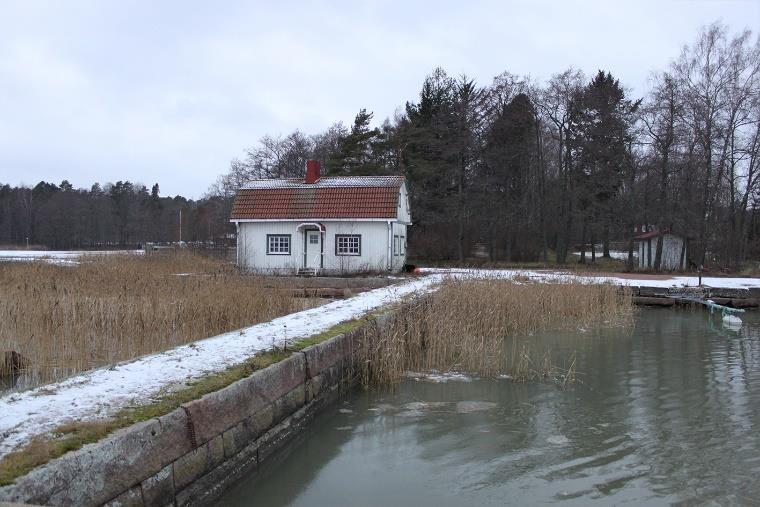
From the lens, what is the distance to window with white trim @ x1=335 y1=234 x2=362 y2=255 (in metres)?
24.2

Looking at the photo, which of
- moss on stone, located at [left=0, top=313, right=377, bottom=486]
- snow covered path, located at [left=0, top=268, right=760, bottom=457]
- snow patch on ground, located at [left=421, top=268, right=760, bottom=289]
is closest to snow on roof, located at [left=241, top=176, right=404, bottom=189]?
snow patch on ground, located at [left=421, top=268, right=760, bottom=289]

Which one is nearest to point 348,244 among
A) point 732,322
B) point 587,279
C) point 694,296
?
point 587,279

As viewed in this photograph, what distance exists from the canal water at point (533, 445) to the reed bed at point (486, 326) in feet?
1.57

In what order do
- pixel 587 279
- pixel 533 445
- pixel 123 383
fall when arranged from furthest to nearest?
pixel 587 279 < pixel 533 445 < pixel 123 383

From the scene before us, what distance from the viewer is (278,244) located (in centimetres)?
2488

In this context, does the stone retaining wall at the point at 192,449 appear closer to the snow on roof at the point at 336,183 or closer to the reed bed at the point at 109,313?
the reed bed at the point at 109,313

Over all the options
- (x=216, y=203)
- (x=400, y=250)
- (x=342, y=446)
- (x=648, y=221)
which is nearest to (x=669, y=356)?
(x=342, y=446)

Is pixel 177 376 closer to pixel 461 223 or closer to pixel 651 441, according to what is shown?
pixel 651 441

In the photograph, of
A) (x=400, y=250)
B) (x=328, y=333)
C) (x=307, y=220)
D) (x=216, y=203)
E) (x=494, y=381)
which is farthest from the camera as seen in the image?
(x=216, y=203)

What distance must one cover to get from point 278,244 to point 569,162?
1815 centimetres

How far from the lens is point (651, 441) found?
6.13 m

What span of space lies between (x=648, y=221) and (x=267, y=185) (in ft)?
60.2

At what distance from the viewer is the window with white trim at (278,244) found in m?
24.8

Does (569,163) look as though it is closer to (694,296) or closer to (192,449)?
(694,296)
